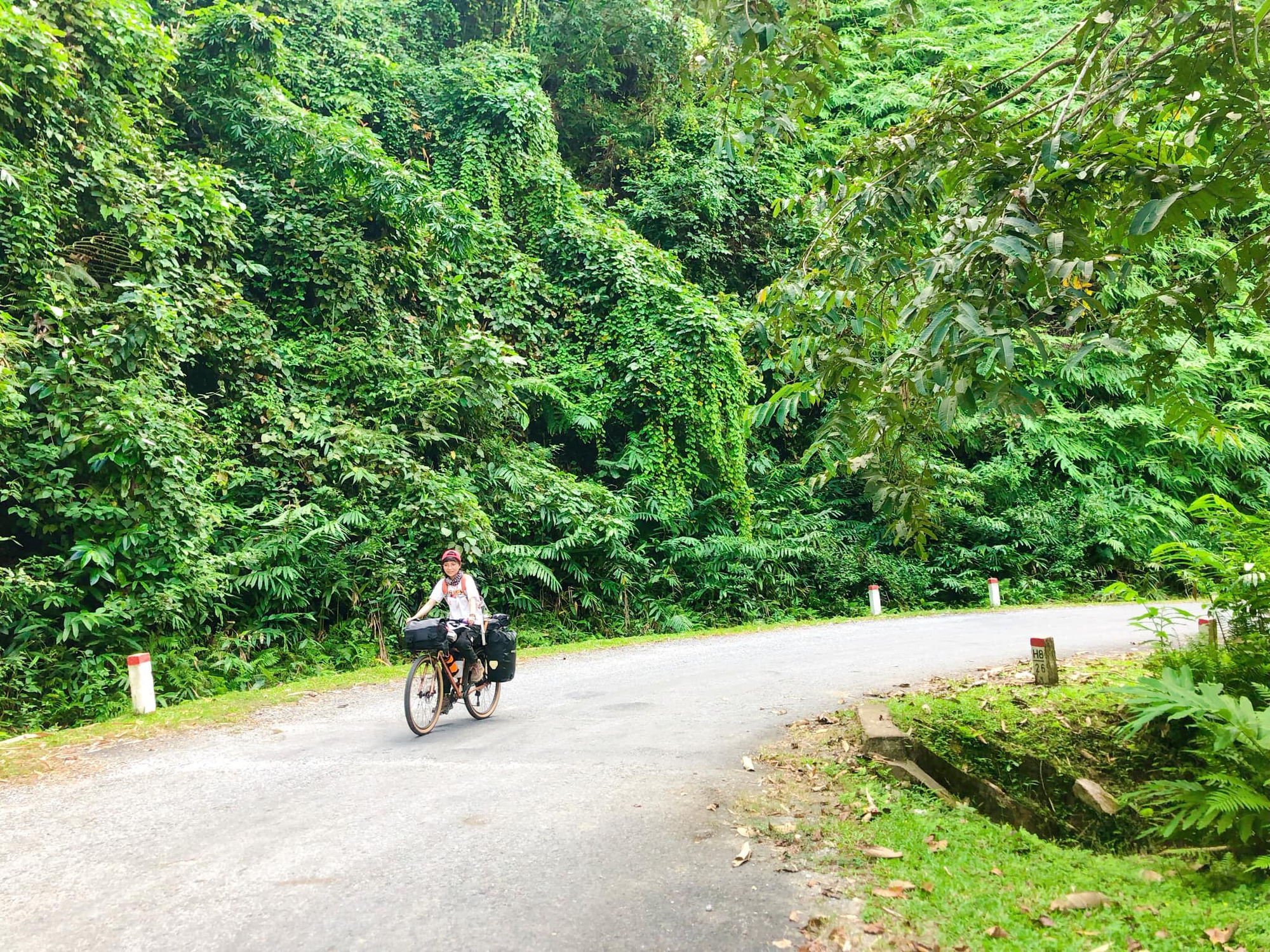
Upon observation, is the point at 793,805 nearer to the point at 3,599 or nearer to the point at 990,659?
the point at 990,659

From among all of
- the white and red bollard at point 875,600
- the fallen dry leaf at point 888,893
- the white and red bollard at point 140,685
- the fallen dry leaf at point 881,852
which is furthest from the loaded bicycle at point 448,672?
the white and red bollard at point 875,600

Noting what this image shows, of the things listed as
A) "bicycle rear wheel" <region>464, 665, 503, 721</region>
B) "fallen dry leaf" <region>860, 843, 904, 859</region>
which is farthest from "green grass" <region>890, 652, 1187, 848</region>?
"bicycle rear wheel" <region>464, 665, 503, 721</region>

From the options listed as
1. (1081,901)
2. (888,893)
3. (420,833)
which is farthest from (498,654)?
(1081,901)

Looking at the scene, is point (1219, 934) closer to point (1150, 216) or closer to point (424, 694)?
point (1150, 216)

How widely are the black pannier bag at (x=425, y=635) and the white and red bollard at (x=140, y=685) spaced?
10.7 ft

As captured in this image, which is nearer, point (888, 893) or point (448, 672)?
point (888, 893)

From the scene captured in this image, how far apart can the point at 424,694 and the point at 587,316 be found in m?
11.5

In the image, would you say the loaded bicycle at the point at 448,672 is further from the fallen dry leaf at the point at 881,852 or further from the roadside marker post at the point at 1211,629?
the roadside marker post at the point at 1211,629

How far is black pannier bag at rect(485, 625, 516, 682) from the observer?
24.8 feet

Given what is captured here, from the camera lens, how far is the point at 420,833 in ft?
15.4

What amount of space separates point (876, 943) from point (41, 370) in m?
10.3

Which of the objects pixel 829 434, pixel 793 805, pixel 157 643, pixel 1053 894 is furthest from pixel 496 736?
pixel 157 643

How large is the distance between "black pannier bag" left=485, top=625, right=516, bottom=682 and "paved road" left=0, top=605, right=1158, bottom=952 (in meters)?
0.45

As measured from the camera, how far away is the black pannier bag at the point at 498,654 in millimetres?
7559
